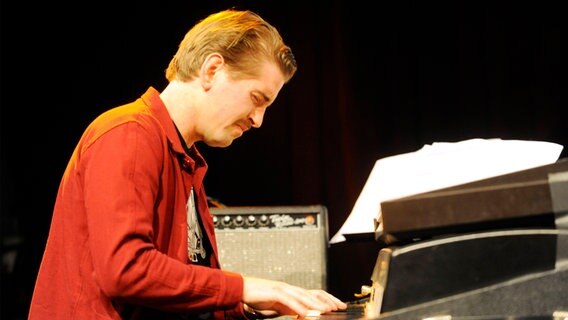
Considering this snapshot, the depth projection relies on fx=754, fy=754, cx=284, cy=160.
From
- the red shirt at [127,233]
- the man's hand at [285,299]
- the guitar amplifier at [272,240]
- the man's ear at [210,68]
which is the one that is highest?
the man's ear at [210,68]

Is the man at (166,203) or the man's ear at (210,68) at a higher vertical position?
the man's ear at (210,68)

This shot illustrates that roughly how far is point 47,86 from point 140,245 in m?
2.70

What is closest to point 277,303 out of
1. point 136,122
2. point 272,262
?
point 136,122

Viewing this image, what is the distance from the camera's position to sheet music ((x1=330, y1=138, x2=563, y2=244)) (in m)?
1.52

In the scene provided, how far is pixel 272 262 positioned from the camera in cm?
288

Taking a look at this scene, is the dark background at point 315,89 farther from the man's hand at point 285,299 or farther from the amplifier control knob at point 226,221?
the man's hand at point 285,299

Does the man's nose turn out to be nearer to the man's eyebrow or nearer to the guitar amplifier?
the man's eyebrow

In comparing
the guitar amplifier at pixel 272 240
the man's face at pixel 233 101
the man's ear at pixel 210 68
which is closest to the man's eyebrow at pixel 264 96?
the man's face at pixel 233 101

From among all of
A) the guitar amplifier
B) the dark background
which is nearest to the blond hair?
the guitar amplifier

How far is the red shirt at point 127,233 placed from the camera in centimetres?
143

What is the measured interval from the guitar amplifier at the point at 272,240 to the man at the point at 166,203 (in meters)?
0.89

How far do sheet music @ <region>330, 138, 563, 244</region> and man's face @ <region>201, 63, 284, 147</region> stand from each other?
361 mm

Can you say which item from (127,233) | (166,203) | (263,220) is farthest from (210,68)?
(263,220)

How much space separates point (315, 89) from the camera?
3.81 meters
